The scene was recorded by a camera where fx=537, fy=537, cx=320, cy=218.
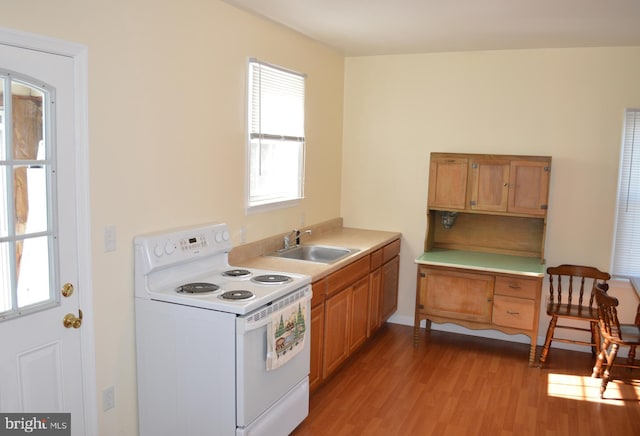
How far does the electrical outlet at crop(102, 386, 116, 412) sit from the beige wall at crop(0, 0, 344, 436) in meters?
0.03

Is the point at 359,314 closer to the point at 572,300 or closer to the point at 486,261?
the point at 486,261

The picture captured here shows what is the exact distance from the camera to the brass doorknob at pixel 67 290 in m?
2.42

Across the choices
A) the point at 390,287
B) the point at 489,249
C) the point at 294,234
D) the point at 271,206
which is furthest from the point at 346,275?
the point at 489,249

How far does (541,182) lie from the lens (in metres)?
4.52

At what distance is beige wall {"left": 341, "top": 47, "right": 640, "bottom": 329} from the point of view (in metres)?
4.56

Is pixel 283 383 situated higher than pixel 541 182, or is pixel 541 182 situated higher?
pixel 541 182

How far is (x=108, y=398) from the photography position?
2.71 meters

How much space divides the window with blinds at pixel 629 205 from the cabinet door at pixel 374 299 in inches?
79.0

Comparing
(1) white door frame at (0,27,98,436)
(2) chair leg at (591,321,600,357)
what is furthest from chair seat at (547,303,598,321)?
(1) white door frame at (0,27,98,436)

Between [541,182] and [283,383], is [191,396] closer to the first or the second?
[283,383]

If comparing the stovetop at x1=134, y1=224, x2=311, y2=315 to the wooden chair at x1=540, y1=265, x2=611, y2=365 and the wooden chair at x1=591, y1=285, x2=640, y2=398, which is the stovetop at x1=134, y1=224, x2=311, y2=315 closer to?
the wooden chair at x1=591, y1=285, x2=640, y2=398

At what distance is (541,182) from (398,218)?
1368mm

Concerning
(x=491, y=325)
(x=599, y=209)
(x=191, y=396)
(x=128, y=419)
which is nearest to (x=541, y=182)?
(x=599, y=209)

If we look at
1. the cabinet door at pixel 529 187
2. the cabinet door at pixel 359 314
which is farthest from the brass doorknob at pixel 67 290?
the cabinet door at pixel 529 187
